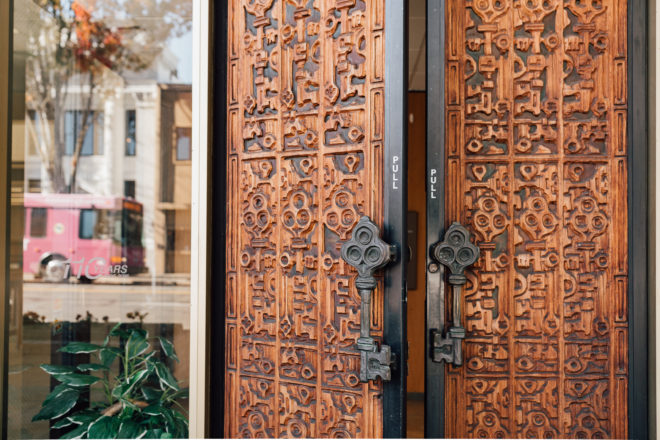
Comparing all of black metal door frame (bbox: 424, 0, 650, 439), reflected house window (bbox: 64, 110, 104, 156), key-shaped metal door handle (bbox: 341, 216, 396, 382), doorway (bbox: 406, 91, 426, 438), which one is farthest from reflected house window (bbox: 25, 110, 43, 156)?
doorway (bbox: 406, 91, 426, 438)

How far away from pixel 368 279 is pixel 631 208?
832mm

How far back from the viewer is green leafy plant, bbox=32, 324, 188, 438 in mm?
1684

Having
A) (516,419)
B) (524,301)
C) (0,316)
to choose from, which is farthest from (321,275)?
(0,316)

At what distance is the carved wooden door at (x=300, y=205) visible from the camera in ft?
4.42

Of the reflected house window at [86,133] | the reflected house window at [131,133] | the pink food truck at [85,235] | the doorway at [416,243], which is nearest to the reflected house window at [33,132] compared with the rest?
the reflected house window at [86,133]

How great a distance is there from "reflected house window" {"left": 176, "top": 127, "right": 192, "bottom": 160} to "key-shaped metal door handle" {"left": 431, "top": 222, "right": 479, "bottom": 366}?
1079mm

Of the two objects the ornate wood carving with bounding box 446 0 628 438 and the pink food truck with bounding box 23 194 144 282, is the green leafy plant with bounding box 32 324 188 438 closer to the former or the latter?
the pink food truck with bounding box 23 194 144 282

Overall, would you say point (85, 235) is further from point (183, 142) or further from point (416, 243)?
point (416, 243)

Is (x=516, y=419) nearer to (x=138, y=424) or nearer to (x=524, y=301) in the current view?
(x=524, y=301)

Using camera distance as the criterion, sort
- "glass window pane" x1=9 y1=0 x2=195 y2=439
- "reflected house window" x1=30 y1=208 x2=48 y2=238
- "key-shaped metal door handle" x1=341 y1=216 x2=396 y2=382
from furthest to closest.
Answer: "reflected house window" x1=30 y1=208 x2=48 y2=238 < "glass window pane" x1=9 y1=0 x2=195 y2=439 < "key-shaped metal door handle" x1=341 y1=216 x2=396 y2=382

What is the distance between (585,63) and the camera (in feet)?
4.58

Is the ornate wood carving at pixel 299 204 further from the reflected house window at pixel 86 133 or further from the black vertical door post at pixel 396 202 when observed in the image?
the reflected house window at pixel 86 133

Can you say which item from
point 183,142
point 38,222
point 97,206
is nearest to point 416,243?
point 183,142

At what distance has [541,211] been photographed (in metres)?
1.41
